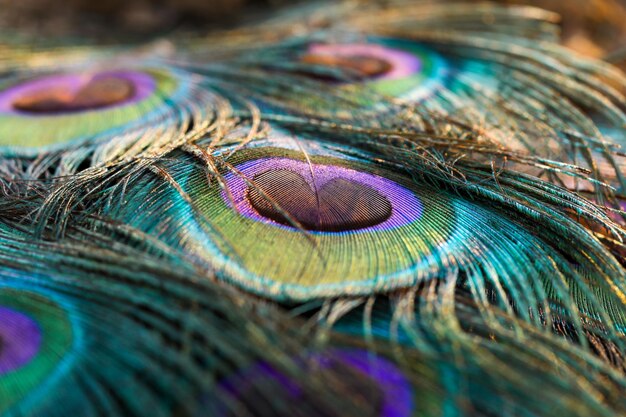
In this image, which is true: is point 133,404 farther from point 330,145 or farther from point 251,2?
point 251,2

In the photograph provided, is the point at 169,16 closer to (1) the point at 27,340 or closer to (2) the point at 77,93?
(2) the point at 77,93

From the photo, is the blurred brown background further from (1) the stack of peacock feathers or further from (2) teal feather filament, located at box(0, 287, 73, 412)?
(2) teal feather filament, located at box(0, 287, 73, 412)

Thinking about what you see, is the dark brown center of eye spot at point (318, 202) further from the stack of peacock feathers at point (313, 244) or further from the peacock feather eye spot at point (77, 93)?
the peacock feather eye spot at point (77, 93)

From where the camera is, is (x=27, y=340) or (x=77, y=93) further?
(x=77, y=93)

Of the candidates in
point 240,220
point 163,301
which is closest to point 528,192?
point 240,220

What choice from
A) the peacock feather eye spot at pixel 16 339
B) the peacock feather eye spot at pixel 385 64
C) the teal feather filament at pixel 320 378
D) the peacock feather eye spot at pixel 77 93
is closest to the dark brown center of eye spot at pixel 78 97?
the peacock feather eye spot at pixel 77 93

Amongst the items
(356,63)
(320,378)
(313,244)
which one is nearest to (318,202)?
(313,244)

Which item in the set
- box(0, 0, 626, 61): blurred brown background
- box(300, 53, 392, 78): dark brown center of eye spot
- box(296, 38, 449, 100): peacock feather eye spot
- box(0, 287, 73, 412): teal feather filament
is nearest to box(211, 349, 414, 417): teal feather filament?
box(0, 287, 73, 412): teal feather filament
